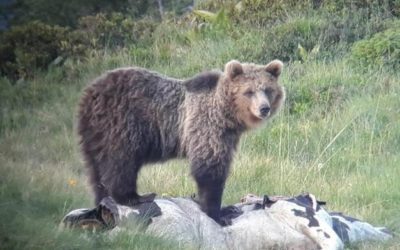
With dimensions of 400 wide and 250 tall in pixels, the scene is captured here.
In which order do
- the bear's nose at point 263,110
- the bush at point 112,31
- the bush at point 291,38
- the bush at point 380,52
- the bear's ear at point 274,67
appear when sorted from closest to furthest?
the bear's nose at point 263,110 < the bear's ear at point 274,67 < the bush at point 380,52 < the bush at point 291,38 < the bush at point 112,31

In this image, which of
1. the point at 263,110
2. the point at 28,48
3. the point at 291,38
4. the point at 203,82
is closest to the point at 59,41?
the point at 28,48

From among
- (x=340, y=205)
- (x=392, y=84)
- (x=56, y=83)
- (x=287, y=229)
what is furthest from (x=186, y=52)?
(x=287, y=229)

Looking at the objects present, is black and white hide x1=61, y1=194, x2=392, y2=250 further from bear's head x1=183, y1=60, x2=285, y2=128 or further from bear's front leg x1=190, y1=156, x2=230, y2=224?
bear's head x1=183, y1=60, x2=285, y2=128

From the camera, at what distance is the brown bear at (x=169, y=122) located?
816cm

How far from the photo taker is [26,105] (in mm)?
14469

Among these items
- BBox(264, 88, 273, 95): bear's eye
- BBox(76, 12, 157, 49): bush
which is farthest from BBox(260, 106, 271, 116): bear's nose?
BBox(76, 12, 157, 49): bush

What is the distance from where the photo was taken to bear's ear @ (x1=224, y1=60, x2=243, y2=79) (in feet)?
27.9

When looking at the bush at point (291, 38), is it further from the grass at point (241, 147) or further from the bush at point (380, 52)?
the bush at point (380, 52)

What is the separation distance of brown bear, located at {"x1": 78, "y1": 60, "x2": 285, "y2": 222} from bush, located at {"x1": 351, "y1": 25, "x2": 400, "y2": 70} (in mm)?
5804

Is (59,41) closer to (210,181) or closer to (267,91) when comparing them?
(267,91)

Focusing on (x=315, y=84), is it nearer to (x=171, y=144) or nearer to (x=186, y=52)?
(x=186, y=52)

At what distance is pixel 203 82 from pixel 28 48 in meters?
8.06

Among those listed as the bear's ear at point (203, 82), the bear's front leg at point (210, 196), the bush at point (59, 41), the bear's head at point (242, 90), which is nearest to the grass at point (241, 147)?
the bush at point (59, 41)

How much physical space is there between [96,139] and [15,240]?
7.03 feet
